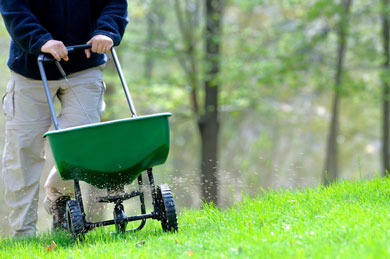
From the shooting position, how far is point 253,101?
1251 centimetres

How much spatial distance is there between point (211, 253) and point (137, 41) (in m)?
9.12

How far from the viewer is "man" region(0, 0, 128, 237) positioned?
148 inches

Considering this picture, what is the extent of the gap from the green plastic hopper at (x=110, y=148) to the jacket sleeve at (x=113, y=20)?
812 millimetres

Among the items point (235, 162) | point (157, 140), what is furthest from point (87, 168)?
point (235, 162)

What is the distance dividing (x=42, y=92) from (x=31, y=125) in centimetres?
24

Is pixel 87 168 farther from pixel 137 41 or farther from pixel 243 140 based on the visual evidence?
pixel 243 140

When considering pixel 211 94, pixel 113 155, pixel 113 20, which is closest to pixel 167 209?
pixel 113 155

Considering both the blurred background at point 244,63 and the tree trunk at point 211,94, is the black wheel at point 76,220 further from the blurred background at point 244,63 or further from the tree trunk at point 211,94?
the tree trunk at point 211,94

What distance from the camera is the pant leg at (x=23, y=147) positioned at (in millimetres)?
3797

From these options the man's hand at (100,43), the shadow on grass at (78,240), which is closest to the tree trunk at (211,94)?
the shadow on grass at (78,240)

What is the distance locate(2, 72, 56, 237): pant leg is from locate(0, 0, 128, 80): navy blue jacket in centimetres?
12

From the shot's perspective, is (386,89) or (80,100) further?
(386,89)

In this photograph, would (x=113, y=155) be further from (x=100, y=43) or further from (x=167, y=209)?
(x=100, y=43)

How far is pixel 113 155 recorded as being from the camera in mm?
3143
